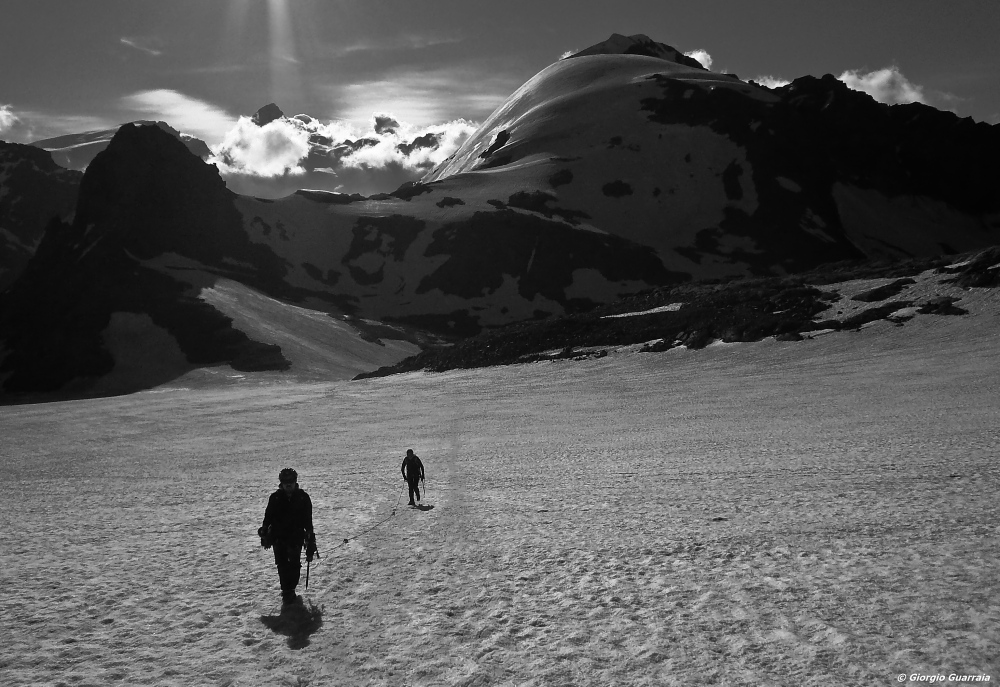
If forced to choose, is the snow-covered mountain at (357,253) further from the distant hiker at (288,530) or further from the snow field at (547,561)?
the distant hiker at (288,530)

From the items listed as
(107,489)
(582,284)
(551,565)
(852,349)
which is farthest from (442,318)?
(551,565)

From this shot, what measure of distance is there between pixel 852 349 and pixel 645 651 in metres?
47.3

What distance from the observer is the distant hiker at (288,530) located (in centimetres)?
1066

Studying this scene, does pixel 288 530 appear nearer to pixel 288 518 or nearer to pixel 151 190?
pixel 288 518

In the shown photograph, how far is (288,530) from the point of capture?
10.7 meters

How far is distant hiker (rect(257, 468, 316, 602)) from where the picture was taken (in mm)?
10656

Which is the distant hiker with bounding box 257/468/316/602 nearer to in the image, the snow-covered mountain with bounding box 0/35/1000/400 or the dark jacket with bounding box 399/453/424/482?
the dark jacket with bounding box 399/453/424/482

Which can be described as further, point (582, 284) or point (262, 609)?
point (582, 284)

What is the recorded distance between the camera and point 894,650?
26.5ft

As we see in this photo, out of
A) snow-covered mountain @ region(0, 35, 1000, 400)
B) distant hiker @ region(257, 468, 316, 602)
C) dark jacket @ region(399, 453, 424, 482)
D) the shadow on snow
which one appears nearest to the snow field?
the shadow on snow

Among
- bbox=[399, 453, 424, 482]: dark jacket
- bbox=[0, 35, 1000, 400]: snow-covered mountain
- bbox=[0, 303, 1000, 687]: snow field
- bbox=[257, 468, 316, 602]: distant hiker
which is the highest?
bbox=[0, 35, 1000, 400]: snow-covered mountain

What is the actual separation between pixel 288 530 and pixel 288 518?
17cm

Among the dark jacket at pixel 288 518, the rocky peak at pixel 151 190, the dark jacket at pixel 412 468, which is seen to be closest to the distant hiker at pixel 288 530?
the dark jacket at pixel 288 518

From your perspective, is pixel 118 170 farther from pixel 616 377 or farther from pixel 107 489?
pixel 107 489
